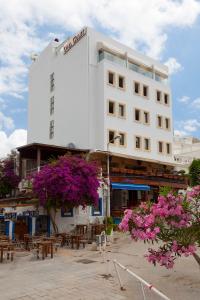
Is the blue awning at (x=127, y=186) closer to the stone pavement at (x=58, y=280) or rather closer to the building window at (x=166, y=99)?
the stone pavement at (x=58, y=280)

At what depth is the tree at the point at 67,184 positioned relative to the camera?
23.6m

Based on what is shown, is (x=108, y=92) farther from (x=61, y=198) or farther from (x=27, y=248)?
(x=27, y=248)

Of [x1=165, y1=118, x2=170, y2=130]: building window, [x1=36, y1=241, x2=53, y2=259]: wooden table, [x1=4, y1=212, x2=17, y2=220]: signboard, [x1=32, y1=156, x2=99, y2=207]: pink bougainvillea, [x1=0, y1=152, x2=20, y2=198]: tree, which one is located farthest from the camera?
[x1=165, y1=118, x2=170, y2=130]: building window

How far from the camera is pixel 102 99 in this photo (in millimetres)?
35375

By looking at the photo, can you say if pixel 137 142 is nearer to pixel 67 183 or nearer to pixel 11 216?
pixel 67 183

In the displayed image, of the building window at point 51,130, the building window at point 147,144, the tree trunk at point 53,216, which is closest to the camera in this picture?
the tree trunk at point 53,216

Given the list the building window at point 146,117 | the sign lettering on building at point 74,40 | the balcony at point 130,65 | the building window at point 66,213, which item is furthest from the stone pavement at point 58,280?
the sign lettering on building at point 74,40

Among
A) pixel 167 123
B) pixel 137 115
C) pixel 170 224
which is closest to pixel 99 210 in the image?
pixel 137 115

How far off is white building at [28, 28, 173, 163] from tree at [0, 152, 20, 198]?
567 cm

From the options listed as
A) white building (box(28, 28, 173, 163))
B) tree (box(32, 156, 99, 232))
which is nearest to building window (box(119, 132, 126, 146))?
white building (box(28, 28, 173, 163))

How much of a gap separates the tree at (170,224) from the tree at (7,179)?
29138 millimetres

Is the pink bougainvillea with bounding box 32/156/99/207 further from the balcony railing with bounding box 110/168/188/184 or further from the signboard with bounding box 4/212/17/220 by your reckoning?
the balcony railing with bounding box 110/168/188/184

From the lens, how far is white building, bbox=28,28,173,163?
1409 inches

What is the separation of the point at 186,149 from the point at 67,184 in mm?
66318
